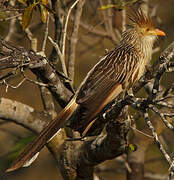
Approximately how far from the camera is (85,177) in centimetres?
374

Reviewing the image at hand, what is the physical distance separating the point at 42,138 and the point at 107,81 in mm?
699

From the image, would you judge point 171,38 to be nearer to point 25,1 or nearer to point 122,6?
point 122,6

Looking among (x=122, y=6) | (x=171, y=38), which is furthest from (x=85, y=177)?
(x=171, y=38)

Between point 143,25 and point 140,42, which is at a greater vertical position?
point 143,25

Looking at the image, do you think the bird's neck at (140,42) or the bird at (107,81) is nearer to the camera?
the bird at (107,81)

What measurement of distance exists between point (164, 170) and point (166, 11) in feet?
11.1

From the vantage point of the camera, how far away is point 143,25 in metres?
4.04

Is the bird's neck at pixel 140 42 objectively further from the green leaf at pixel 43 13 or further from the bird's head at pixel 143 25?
the green leaf at pixel 43 13

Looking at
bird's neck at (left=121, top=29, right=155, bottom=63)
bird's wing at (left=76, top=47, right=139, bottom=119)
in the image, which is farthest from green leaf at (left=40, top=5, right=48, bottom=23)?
bird's neck at (left=121, top=29, right=155, bottom=63)

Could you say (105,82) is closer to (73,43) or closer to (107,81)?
(107,81)

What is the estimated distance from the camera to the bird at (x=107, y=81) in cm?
313

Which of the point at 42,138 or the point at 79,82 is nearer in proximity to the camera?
the point at 42,138

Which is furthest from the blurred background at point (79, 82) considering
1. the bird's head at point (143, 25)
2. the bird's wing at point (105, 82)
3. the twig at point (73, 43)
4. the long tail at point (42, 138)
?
the long tail at point (42, 138)

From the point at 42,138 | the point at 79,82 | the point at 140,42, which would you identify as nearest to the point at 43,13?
the point at 42,138
